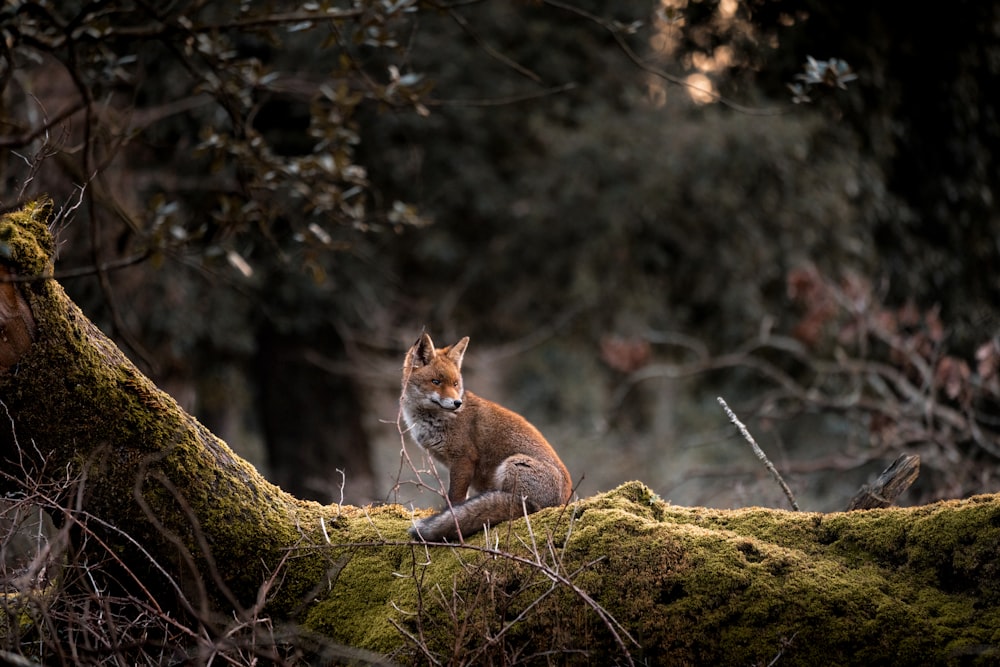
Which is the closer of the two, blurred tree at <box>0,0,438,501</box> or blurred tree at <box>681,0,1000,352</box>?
blurred tree at <box>0,0,438,501</box>

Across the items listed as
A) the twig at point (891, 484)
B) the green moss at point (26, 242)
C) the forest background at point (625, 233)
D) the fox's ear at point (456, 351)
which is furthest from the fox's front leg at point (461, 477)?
the forest background at point (625, 233)

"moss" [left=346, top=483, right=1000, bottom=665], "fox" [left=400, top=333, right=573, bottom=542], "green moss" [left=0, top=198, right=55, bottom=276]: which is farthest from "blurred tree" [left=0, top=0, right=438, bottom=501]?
"moss" [left=346, top=483, right=1000, bottom=665]

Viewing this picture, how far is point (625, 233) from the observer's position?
15188mm

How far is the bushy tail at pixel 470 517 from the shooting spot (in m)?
4.73

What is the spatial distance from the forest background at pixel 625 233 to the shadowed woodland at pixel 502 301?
63 mm

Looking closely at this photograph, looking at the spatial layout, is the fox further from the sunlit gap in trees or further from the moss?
the sunlit gap in trees

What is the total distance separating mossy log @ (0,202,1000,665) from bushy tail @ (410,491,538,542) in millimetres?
109

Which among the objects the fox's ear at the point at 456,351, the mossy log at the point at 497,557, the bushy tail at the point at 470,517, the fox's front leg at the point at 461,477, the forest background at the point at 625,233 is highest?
the mossy log at the point at 497,557

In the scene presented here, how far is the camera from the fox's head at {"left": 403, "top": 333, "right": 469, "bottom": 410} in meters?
5.85

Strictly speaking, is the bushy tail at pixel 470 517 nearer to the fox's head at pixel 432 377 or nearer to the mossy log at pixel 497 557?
the mossy log at pixel 497 557

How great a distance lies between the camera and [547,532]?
14.4 feet

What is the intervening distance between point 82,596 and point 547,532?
6.41ft

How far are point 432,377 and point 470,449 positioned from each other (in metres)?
0.55

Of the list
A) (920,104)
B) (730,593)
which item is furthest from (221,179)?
(730,593)
